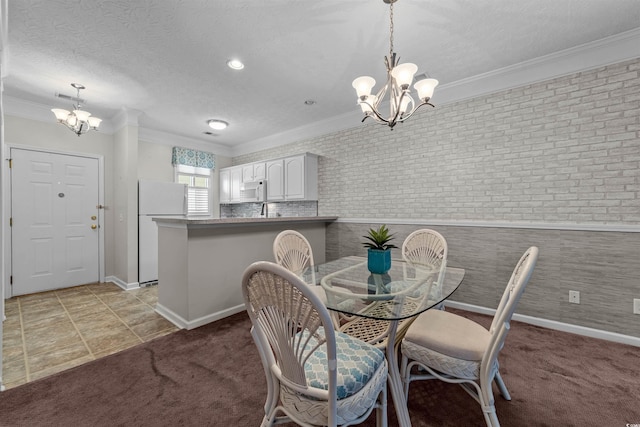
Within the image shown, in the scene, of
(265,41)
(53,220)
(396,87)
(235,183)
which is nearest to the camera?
(396,87)

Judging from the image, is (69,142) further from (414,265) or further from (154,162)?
(414,265)

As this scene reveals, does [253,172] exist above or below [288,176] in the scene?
above

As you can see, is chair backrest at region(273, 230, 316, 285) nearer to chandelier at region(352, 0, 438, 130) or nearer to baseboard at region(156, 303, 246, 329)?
baseboard at region(156, 303, 246, 329)

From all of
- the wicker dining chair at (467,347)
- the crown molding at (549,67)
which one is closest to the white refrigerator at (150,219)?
the wicker dining chair at (467,347)

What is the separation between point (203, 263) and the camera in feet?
8.88

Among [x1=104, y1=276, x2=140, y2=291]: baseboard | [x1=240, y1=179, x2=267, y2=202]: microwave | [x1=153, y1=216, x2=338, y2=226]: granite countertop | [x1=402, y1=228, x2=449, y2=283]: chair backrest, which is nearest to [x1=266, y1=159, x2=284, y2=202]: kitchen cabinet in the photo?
[x1=240, y1=179, x2=267, y2=202]: microwave

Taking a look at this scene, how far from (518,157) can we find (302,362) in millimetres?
3053

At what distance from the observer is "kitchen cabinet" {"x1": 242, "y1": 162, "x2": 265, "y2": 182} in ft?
16.6

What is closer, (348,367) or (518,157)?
(348,367)

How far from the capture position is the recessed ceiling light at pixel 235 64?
106 inches

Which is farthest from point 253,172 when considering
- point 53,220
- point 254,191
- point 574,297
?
point 574,297

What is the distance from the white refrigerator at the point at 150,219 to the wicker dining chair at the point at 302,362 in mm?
3936

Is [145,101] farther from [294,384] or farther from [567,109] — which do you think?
[567,109]

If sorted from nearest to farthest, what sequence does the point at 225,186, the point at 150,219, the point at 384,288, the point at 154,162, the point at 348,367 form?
1. the point at 348,367
2. the point at 384,288
3. the point at 150,219
4. the point at 154,162
5. the point at 225,186
